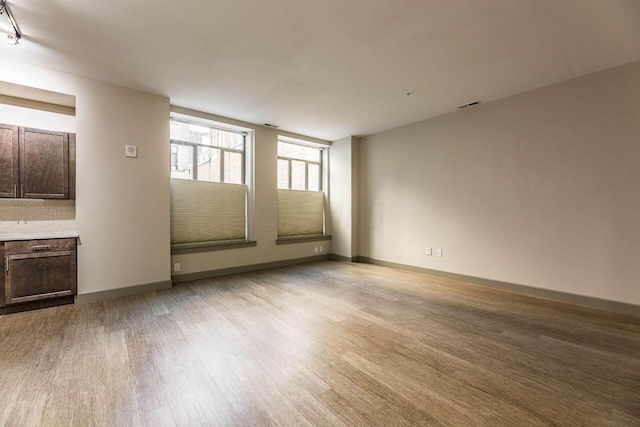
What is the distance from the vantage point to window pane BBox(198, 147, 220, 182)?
4.52 m

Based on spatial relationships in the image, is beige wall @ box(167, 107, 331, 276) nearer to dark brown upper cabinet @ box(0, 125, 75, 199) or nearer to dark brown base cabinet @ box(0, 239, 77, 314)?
dark brown base cabinet @ box(0, 239, 77, 314)

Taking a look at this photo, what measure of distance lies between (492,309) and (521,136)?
2449mm

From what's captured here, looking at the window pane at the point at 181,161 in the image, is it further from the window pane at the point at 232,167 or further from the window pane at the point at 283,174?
the window pane at the point at 283,174

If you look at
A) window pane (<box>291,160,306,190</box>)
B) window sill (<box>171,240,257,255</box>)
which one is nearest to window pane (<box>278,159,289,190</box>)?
window pane (<box>291,160,306,190</box>)

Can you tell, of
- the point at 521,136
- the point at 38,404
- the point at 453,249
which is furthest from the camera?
the point at 453,249

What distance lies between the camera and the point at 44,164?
308cm

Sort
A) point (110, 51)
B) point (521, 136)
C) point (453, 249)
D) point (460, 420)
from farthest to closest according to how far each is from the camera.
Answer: point (453, 249), point (521, 136), point (110, 51), point (460, 420)

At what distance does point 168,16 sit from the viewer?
2.23 metres

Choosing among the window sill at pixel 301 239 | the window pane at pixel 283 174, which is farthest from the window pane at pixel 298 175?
the window sill at pixel 301 239

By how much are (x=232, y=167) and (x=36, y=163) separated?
2.54 metres

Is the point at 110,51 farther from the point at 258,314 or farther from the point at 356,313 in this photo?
the point at 356,313

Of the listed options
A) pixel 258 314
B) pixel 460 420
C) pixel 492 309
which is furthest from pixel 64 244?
pixel 492 309

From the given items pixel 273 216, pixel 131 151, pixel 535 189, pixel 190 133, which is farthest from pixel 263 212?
pixel 535 189

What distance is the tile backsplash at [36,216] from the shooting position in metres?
3.05
